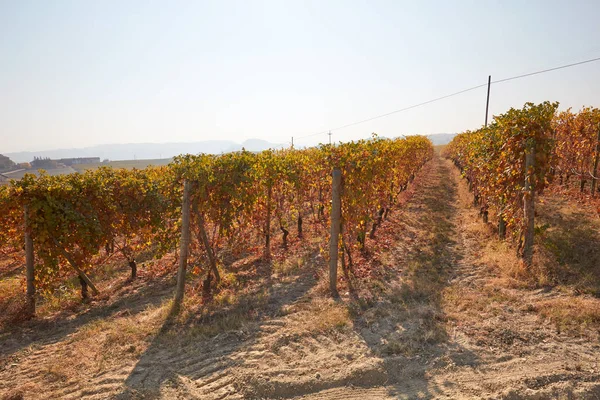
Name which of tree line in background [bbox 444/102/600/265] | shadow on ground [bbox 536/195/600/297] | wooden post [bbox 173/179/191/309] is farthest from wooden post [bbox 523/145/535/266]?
wooden post [bbox 173/179/191/309]

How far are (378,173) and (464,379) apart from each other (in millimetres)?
5294

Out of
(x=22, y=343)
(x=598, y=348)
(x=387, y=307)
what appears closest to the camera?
(x=598, y=348)

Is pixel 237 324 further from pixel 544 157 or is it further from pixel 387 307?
pixel 544 157

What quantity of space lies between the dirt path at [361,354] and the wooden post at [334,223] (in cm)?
35

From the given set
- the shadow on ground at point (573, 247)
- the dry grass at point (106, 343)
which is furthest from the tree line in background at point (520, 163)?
the dry grass at point (106, 343)

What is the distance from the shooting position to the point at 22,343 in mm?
5098

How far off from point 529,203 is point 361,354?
5.22m

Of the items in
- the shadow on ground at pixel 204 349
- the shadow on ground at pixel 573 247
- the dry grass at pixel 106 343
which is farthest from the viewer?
the shadow on ground at pixel 573 247

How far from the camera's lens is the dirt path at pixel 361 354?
3748 mm

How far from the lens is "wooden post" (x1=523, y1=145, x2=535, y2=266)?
666 cm

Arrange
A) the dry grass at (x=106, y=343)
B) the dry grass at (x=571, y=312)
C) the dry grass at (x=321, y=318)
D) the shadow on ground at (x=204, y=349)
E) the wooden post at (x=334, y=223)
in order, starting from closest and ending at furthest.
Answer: the shadow on ground at (x=204, y=349), the dry grass at (x=106, y=343), the dry grass at (x=571, y=312), the dry grass at (x=321, y=318), the wooden post at (x=334, y=223)

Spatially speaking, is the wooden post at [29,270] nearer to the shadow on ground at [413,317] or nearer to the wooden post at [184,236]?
the wooden post at [184,236]

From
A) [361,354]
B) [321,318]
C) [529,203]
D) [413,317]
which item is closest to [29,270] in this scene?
[321,318]

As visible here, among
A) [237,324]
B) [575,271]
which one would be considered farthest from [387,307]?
[575,271]
